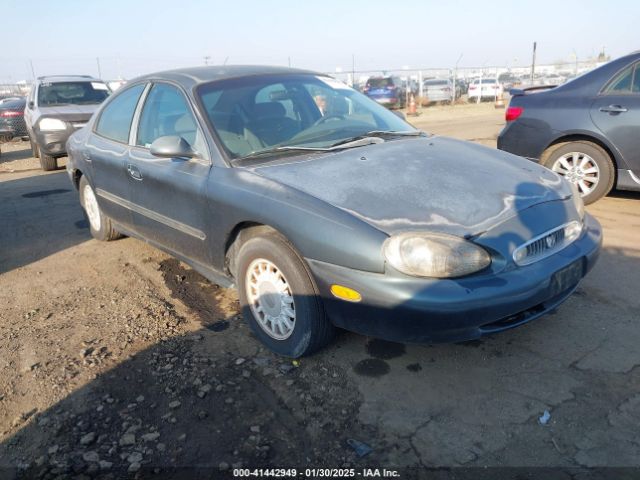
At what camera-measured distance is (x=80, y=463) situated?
2.35 meters

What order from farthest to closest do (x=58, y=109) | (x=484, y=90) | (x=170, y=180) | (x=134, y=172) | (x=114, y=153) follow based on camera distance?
(x=484, y=90) < (x=58, y=109) < (x=114, y=153) < (x=134, y=172) < (x=170, y=180)

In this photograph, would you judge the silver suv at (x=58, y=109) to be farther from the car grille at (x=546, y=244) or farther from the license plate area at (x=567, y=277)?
the license plate area at (x=567, y=277)

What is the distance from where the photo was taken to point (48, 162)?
10602mm

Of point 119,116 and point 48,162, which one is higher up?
point 119,116

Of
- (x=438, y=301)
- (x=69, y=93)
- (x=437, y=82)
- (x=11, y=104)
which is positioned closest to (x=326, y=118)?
(x=438, y=301)

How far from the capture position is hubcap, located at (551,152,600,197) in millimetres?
5523

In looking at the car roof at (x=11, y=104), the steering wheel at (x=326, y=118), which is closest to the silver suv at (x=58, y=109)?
the car roof at (x=11, y=104)

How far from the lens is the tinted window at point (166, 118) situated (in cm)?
359

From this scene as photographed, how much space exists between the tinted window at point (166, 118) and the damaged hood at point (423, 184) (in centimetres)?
72

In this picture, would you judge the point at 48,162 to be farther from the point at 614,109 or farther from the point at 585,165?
the point at 614,109

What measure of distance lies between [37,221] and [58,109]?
4.86m

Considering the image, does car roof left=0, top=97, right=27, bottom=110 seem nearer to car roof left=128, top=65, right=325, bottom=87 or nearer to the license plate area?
car roof left=128, top=65, right=325, bottom=87

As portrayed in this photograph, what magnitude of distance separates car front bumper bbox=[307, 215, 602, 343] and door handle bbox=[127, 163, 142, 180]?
199cm

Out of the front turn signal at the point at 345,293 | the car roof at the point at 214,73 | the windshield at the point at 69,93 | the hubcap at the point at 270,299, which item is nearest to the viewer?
the front turn signal at the point at 345,293
